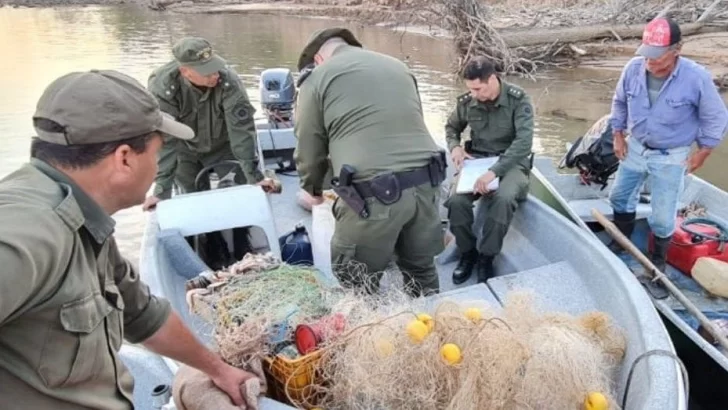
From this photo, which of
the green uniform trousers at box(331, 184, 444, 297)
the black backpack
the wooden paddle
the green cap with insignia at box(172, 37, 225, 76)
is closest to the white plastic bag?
the green uniform trousers at box(331, 184, 444, 297)

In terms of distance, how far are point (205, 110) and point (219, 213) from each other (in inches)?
37.4

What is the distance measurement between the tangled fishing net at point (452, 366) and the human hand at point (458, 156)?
196 cm

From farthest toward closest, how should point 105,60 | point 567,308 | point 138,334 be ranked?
point 105,60, point 567,308, point 138,334

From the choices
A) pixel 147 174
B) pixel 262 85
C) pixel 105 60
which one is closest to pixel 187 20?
pixel 105 60

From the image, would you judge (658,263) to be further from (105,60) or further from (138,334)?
(105,60)

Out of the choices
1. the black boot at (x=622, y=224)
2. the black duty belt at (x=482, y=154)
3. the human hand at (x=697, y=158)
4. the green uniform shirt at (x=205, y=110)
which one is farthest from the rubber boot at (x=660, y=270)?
the green uniform shirt at (x=205, y=110)

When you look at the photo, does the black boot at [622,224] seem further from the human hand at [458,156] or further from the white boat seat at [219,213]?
the white boat seat at [219,213]

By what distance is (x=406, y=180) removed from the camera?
2.60 metres

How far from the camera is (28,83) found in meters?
12.1

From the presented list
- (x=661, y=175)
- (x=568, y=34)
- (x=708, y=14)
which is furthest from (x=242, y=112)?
(x=708, y=14)

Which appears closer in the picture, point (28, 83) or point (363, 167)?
point (363, 167)

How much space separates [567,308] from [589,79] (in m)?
10.2

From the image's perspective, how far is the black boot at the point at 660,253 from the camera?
3811 mm

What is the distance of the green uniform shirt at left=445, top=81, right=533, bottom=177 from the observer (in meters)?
3.64
